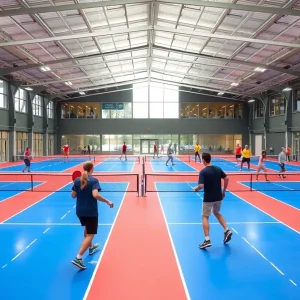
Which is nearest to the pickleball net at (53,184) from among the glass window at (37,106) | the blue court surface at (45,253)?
the blue court surface at (45,253)

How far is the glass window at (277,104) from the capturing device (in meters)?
35.0

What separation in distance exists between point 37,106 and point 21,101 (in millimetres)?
4751

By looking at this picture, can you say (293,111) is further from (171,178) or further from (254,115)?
(171,178)

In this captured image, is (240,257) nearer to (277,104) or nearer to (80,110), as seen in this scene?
(277,104)

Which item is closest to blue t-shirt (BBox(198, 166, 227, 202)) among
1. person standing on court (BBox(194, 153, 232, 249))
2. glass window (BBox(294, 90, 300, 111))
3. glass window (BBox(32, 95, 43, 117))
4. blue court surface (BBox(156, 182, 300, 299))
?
person standing on court (BBox(194, 153, 232, 249))

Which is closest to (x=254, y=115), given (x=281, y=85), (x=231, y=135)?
(x=231, y=135)

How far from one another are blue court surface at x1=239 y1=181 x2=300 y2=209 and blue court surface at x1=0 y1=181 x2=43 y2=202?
10.0 m

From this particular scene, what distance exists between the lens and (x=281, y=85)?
32.9 m

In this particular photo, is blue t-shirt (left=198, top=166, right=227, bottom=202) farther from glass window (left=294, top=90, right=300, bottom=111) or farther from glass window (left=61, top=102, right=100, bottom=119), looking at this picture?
glass window (left=61, top=102, right=100, bottom=119)

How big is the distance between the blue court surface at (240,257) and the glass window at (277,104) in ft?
91.0

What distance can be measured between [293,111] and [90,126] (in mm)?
25646

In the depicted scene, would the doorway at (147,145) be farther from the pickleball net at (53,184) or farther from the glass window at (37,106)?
the pickleball net at (53,184)

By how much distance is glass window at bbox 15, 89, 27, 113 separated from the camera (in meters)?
32.3

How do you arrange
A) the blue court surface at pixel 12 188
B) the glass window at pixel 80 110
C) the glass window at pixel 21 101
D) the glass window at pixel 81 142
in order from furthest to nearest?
the glass window at pixel 81 142 → the glass window at pixel 80 110 → the glass window at pixel 21 101 → the blue court surface at pixel 12 188
